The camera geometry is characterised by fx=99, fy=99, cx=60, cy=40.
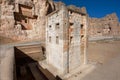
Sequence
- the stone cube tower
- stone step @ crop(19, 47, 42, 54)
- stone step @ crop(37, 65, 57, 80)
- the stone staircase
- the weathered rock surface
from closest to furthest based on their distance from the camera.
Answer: the stone cube tower, stone step @ crop(37, 65, 57, 80), the stone staircase, stone step @ crop(19, 47, 42, 54), the weathered rock surface

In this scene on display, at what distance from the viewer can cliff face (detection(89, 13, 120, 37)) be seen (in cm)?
3875

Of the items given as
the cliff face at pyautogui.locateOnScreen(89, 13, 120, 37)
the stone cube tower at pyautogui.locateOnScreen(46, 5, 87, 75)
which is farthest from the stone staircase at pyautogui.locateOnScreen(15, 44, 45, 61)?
the cliff face at pyautogui.locateOnScreen(89, 13, 120, 37)

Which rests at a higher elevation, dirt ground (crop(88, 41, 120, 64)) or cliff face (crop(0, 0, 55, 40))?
cliff face (crop(0, 0, 55, 40))

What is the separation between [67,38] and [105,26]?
35.7 meters

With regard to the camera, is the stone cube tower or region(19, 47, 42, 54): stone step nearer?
the stone cube tower

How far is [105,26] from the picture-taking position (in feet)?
130

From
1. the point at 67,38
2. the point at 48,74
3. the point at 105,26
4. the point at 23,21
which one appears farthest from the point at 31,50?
the point at 105,26

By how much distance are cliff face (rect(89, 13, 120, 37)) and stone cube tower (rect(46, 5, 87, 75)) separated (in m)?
31.2

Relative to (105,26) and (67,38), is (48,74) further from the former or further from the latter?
(105,26)

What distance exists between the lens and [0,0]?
19703 millimetres

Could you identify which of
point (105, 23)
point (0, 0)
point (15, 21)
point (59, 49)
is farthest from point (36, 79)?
point (105, 23)

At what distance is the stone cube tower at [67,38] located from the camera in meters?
8.78

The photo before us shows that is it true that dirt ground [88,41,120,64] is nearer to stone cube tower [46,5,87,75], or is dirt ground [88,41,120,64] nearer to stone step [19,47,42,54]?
stone cube tower [46,5,87,75]

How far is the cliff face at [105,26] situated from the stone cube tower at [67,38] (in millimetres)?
31171
